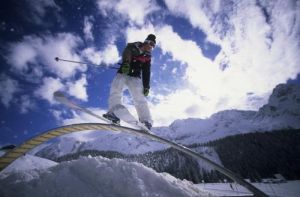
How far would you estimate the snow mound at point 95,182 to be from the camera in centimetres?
587

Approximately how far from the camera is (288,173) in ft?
261

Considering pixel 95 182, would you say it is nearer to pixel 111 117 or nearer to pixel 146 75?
pixel 111 117

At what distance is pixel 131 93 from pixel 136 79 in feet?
1.44

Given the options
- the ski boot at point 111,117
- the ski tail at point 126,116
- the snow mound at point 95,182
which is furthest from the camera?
the ski boot at point 111,117

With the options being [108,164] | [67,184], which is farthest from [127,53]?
[67,184]

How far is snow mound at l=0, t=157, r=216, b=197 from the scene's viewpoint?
19.2ft

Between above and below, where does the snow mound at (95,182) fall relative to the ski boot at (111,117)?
below

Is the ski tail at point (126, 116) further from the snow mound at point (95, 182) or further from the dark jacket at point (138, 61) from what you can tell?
the snow mound at point (95, 182)

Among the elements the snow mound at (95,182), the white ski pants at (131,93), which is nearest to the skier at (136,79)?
the white ski pants at (131,93)

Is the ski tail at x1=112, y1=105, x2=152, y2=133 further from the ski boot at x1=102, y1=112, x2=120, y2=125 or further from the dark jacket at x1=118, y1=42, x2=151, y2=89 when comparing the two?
the dark jacket at x1=118, y1=42, x2=151, y2=89

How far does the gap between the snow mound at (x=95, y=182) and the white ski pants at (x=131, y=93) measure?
1.65 metres

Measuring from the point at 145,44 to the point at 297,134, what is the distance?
136 meters

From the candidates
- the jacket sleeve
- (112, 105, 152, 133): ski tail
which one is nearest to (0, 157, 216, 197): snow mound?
(112, 105, 152, 133): ski tail

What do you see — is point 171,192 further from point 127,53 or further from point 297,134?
point 297,134
